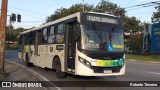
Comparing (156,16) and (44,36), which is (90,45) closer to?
(44,36)

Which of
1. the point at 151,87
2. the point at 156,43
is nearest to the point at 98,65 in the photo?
the point at 151,87

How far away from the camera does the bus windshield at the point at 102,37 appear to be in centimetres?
1322

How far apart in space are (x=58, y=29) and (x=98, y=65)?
3847mm

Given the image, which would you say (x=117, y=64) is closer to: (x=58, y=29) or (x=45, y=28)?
(x=58, y=29)

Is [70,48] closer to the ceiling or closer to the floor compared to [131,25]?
closer to the floor

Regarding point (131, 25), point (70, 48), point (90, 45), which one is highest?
point (131, 25)

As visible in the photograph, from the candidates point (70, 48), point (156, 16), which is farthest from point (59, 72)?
point (156, 16)

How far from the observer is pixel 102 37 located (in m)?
13.4

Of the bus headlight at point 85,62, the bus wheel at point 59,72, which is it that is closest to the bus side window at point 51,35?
the bus wheel at point 59,72

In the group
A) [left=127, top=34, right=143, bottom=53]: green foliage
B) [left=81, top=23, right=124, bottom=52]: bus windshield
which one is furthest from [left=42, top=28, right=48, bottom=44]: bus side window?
[left=127, top=34, right=143, bottom=53]: green foliage

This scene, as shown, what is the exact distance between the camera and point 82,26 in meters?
13.4

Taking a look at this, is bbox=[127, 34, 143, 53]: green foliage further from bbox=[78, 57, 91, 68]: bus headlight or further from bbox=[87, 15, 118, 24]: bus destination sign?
bbox=[78, 57, 91, 68]: bus headlight

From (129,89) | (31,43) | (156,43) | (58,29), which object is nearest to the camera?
(129,89)

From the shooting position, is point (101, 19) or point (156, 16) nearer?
point (101, 19)
